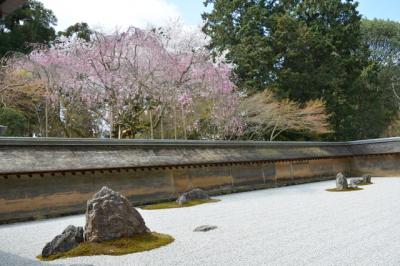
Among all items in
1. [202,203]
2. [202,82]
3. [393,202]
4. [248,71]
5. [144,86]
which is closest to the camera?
[393,202]

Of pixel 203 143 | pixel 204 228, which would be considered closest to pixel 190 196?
pixel 203 143

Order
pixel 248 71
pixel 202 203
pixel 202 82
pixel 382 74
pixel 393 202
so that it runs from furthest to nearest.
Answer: pixel 382 74, pixel 248 71, pixel 202 82, pixel 202 203, pixel 393 202

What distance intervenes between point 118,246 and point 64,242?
2.55ft

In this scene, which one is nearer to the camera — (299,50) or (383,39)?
(299,50)

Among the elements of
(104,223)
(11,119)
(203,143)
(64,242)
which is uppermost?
(11,119)

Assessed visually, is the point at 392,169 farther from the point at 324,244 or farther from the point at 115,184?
the point at 324,244

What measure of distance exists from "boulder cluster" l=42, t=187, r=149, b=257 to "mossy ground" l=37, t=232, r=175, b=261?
0.11 meters

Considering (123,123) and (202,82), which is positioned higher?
(202,82)

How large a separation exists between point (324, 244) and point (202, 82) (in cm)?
1442

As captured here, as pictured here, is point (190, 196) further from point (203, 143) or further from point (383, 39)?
point (383, 39)

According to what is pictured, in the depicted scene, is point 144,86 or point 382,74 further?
point 382,74

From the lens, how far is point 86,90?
1812 cm

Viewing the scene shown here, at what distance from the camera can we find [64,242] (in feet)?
19.4

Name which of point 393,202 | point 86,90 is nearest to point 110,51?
point 86,90
